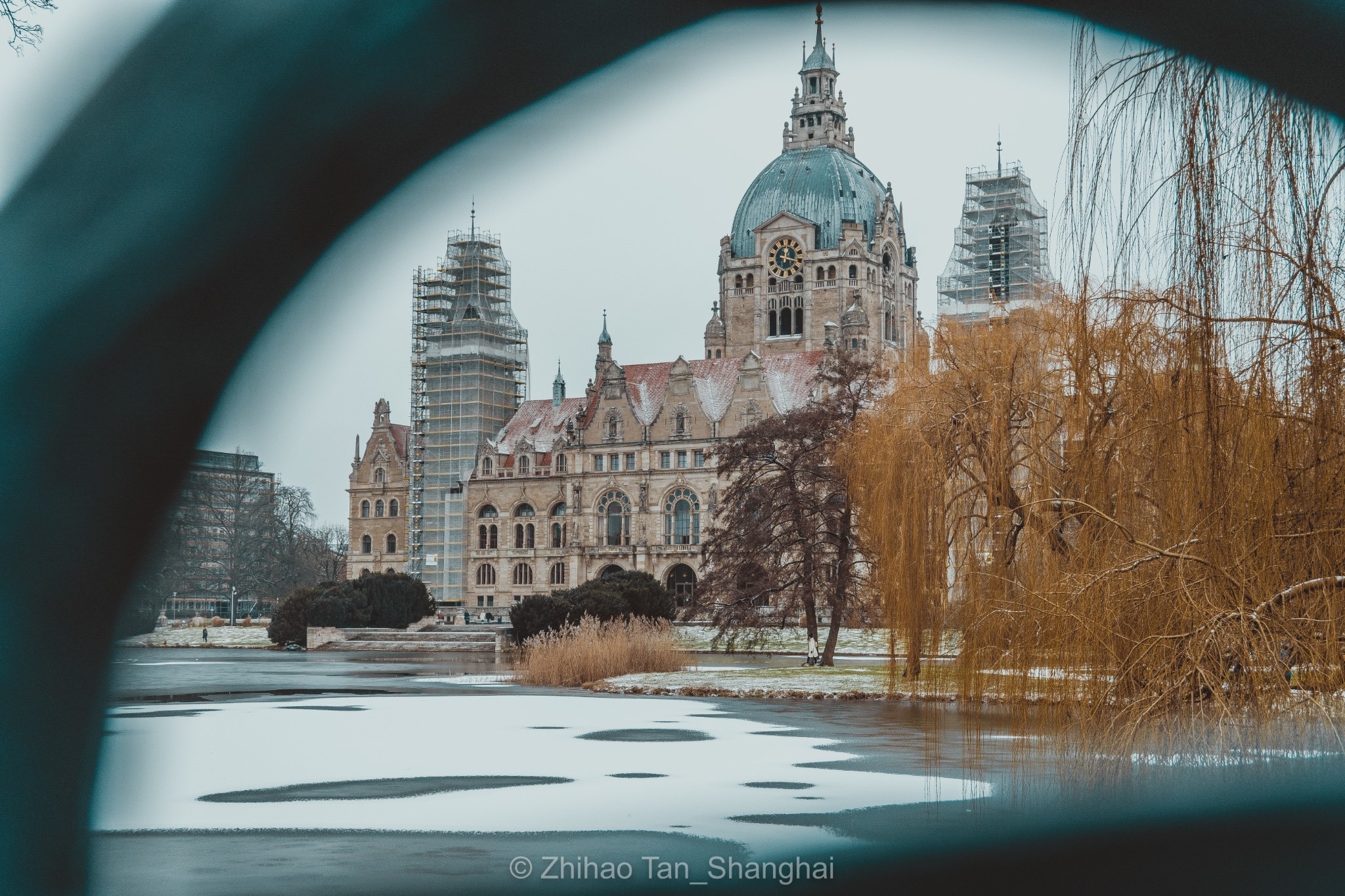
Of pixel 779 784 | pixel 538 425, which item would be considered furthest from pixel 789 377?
pixel 779 784

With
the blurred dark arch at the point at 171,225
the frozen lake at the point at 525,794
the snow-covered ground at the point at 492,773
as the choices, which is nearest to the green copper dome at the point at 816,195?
the frozen lake at the point at 525,794

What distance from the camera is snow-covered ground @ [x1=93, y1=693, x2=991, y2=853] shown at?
348 inches

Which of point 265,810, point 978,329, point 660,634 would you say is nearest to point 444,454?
point 660,634

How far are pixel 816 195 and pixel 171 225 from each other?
97876 millimetres

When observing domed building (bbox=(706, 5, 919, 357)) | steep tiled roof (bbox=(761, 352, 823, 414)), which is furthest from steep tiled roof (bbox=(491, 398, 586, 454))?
domed building (bbox=(706, 5, 919, 357))

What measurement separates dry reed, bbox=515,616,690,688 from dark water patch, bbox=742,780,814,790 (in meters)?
15.2

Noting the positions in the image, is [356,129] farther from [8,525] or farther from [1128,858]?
[1128,858]

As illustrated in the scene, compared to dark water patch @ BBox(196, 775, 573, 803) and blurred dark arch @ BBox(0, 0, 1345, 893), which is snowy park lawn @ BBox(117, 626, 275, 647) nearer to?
dark water patch @ BBox(196, 775, 573, 803)

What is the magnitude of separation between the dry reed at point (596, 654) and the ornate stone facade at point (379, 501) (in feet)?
218

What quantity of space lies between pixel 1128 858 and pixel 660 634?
75.2ft

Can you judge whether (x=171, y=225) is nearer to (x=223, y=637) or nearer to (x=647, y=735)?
(x=647, y=735)

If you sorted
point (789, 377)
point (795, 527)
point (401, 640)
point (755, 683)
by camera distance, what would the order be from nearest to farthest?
point (755, 683), point (795, 527), point (401, 640), point (789, 377)

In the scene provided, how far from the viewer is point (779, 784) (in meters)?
11.0

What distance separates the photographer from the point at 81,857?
14.9 feet
